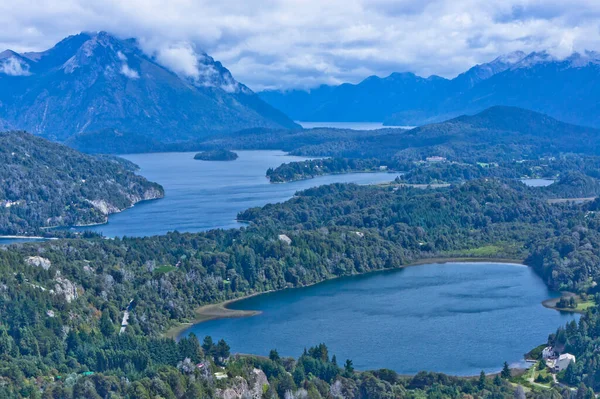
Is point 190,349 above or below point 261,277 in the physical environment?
below

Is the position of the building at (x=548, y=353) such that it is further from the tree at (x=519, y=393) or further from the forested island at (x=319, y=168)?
the forested island at (x=319, y=168)

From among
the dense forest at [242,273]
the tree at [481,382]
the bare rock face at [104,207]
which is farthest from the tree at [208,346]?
the bare rock face at [104,207]

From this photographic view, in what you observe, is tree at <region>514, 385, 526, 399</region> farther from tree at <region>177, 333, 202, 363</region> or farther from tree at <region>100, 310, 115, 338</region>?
tree at <region>100, 310, 115, 338</region>

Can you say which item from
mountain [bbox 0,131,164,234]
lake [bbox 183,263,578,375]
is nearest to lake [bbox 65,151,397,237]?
mountain [bbox 0,131,164,234]

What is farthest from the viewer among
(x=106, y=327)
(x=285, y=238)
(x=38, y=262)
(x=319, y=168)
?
(x=319, y=168)

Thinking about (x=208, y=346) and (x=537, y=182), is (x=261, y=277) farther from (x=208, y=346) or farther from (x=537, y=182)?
(x=537, y=182)

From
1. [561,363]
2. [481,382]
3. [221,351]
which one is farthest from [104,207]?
[481,382]
